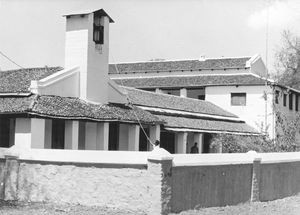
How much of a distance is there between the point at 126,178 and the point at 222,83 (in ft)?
86.0

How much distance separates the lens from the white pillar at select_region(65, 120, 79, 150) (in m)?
18.5

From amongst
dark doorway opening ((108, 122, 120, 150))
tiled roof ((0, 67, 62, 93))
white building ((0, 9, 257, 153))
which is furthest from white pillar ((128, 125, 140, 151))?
tiled roof ((0, 67, 62, 93))

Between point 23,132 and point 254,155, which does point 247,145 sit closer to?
point 254,155

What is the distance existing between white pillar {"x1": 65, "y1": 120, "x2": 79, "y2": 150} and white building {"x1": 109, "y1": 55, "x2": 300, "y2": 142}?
18255 millimetres

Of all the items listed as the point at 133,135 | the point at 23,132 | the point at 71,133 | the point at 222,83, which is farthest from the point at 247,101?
the point at 23,132

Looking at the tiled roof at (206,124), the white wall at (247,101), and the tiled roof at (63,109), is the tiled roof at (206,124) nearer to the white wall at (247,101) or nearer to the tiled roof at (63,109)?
the white wall at (247,101)

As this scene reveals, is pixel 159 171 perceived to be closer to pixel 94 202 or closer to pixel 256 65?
pixel 94 202

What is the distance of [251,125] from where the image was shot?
3631 cm

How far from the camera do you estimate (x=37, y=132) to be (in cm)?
1727

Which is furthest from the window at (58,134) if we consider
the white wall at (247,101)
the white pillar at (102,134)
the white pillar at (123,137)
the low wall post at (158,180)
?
the white wall at (247,101)

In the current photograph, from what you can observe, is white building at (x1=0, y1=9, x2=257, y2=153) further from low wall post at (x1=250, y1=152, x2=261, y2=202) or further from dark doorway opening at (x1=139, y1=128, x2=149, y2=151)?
low wall post at (x1=250, y1=152, x2=261, y2=202)

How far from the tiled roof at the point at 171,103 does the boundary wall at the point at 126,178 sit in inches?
494

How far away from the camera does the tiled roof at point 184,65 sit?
1532 inches

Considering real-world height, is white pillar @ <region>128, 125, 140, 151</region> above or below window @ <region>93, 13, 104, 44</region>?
below
